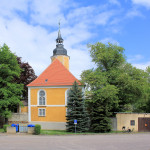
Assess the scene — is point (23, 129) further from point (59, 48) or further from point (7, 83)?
point (59, 48)

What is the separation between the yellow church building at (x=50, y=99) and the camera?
29.9m

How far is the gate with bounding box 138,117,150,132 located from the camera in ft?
94.4

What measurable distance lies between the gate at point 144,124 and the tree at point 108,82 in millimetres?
3233

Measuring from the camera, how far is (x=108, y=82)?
96.8ft

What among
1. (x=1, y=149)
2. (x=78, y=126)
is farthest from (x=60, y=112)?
(x=1, y=149)

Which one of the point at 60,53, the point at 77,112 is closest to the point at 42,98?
the point at 77,112

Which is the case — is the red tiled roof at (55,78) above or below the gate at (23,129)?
above

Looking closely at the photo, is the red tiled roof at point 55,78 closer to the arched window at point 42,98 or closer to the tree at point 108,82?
the arched window at point 42,98

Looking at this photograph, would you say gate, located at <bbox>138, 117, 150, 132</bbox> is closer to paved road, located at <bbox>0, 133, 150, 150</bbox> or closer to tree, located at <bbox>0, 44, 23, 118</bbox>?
paved road, located at <bbox>0, 133, 150, 150</bbox>

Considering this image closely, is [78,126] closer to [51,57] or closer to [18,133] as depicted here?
[18,133]

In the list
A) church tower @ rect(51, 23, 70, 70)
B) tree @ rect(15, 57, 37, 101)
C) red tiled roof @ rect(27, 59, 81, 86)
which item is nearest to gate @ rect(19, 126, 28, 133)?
red tiled roof @ rect(27, 59, 81, 86)

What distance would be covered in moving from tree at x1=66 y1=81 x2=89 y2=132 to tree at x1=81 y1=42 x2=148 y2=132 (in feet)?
3.52

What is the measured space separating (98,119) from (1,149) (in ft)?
50.3

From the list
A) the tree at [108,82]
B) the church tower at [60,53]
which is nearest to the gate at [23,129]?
the tree at [108,82]
